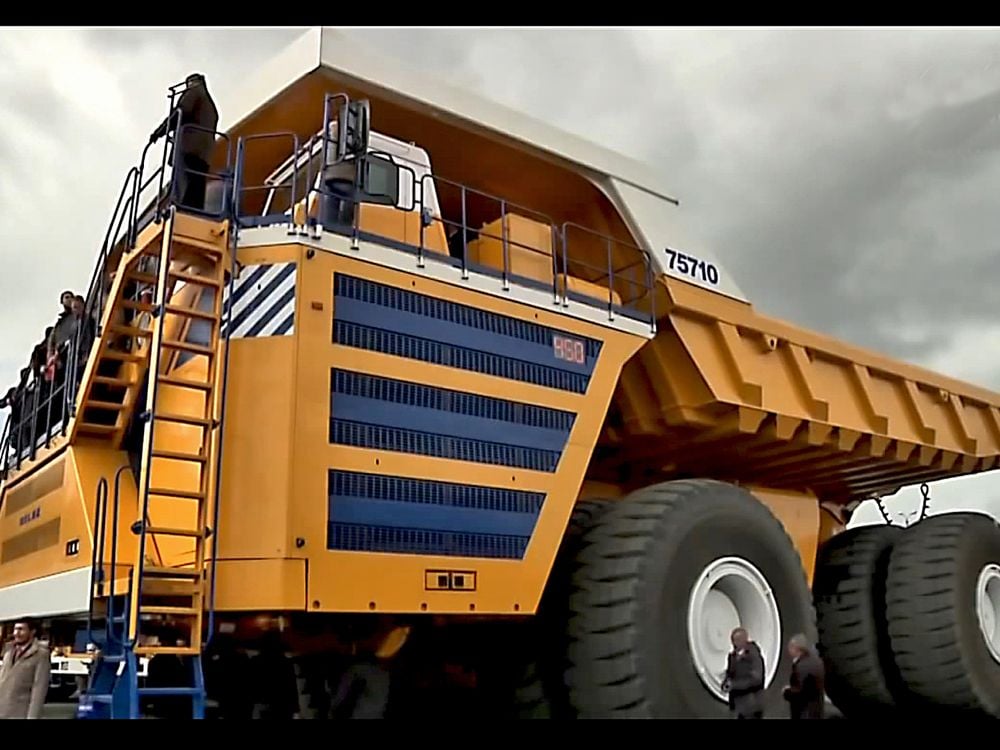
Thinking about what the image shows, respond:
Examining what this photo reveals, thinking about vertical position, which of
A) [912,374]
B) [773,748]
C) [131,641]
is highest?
[912,374]

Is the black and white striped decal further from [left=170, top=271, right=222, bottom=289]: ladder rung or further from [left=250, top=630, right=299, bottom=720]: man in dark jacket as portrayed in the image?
[left=250, top=630, right=299, bottom=720]: man in dark jacket

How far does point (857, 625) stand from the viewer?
28.6 ft

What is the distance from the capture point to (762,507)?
6.95 meters

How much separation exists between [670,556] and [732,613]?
→ 31.9 inches

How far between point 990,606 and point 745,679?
3902 mm

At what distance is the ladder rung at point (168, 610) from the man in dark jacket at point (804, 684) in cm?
348

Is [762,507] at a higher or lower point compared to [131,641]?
higher

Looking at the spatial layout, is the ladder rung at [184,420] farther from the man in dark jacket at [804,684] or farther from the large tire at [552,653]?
the man in dark jacket at [804,684]

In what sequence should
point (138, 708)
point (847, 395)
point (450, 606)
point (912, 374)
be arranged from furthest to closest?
1. point (912, 374)
2. point (847, 395)
3. point (450, 606)
4. point (138, 708)

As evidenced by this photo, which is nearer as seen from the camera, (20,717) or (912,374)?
(20,717)

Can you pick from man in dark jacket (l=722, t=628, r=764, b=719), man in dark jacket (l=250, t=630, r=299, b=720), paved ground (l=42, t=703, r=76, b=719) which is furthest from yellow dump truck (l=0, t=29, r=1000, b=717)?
paved ground (l=42, t=703, r=76, b=719)

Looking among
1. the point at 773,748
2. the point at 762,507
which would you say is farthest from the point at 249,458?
the point at 762,507

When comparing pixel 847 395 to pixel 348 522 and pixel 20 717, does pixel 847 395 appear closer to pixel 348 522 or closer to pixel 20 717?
pixel 348 522

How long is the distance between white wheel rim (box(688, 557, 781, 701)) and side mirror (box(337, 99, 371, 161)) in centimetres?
305
